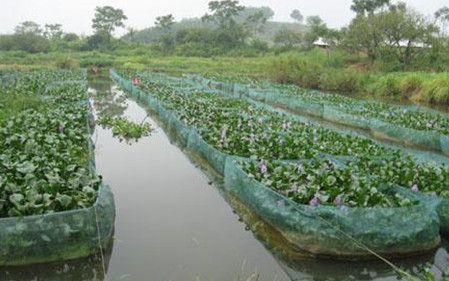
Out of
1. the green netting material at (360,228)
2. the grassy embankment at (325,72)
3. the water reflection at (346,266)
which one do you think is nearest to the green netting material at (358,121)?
the water reflection at (346,266)

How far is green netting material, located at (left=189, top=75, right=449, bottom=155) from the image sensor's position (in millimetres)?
12789

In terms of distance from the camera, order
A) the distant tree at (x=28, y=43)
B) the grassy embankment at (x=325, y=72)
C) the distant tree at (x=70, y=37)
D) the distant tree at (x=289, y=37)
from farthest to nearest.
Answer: the distant tree at (x=70, y=37) → the distant tree at (x=289, y=37) → the distant tree at (x=28, y=43) → the grassy embankment at (x=325, y=72)

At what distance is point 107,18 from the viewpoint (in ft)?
266

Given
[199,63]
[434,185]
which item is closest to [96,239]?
[434,185]

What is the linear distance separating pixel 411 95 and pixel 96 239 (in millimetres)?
24698

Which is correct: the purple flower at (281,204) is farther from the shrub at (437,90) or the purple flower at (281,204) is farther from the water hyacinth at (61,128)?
the shrub at (437,90)

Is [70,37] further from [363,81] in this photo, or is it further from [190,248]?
[190,248]

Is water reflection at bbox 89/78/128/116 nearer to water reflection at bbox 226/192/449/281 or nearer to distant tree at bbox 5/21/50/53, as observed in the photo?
water reflection at bbox 226/192/449/281

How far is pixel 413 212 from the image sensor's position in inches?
237

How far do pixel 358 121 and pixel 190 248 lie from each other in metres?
10.9

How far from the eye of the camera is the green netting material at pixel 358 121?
12789mm

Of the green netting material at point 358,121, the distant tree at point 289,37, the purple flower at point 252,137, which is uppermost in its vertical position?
the distant tree at point 289,37

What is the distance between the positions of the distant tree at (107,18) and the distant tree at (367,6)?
44.9 metres

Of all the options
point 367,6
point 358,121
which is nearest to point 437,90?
point 358,121
